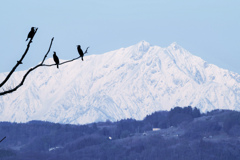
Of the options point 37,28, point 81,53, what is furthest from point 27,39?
point 81,53

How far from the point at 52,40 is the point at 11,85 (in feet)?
4.60

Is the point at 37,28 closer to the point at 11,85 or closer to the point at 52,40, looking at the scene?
the point at 52,40

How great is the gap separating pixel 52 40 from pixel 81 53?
116cm

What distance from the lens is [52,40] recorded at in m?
9.53

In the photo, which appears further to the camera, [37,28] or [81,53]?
[81,53]

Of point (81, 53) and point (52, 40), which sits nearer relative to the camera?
point (52, 40)

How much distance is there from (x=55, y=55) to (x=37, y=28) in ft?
2.31

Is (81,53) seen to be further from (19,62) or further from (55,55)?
(19,62)

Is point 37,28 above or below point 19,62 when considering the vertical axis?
above

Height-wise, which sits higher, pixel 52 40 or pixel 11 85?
pixel 52 40

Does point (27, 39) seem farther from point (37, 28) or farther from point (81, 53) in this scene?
point (81, 53)

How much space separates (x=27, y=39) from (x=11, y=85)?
0.97m

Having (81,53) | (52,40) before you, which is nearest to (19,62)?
(52,40)

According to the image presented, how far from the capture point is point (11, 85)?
1031cm
